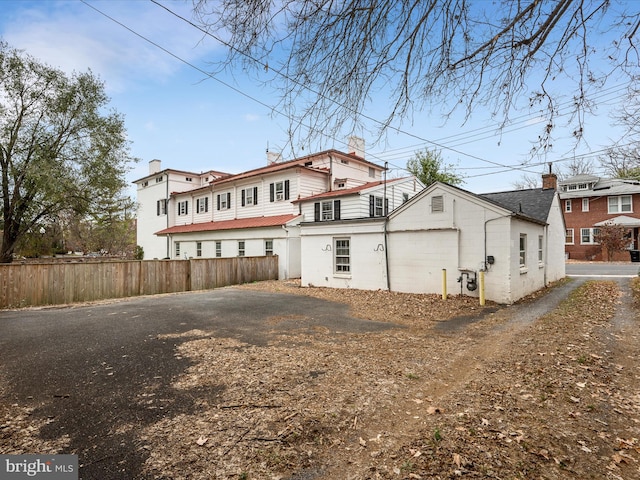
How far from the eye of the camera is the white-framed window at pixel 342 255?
46.0 ft

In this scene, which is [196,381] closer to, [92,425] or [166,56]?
[92,425]

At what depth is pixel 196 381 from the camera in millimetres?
4434

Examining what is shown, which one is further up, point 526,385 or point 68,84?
point 68,84

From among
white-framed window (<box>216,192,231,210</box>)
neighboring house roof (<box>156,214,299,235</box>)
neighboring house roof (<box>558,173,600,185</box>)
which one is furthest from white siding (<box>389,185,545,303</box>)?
neighboring house roof (<box>558,173,600,185</box>)

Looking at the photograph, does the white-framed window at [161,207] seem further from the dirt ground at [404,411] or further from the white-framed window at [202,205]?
the dirt ground at [404,411]

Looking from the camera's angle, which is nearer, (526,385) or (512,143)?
(512,143)

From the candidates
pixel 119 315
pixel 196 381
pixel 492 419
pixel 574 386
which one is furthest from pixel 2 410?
pixel 574 386

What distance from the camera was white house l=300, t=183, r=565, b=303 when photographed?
1041cm

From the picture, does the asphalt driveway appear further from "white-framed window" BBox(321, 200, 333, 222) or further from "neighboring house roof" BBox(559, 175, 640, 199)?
"neighboring house roof" BBox(559, 175, 640, 199)

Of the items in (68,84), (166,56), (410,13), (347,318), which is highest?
(68,84)

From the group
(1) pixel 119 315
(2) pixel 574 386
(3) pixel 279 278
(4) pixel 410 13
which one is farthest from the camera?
(3) pixel 279 278

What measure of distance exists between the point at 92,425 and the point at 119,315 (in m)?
6.82

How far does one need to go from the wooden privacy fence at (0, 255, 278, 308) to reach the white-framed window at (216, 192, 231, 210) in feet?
24.8

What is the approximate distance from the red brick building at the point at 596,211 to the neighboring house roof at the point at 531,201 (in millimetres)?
16450
